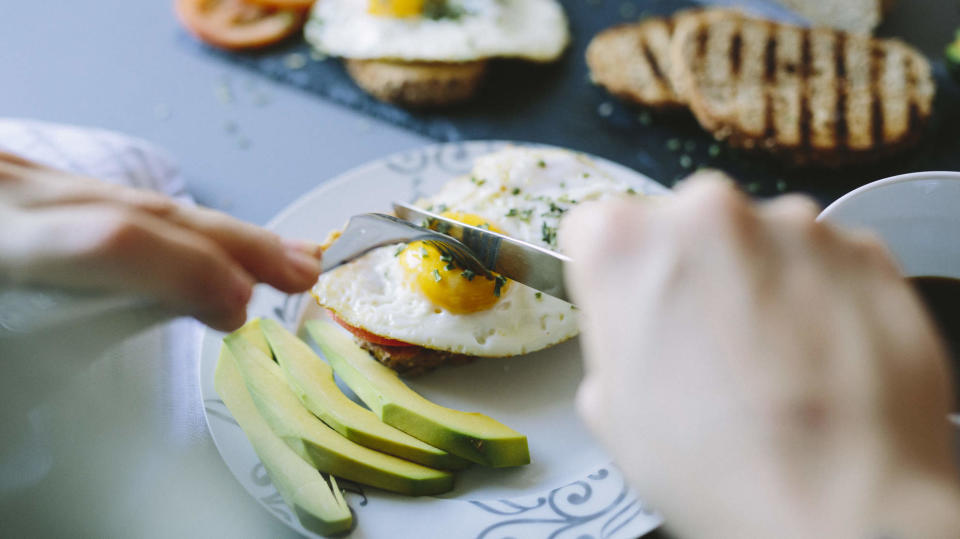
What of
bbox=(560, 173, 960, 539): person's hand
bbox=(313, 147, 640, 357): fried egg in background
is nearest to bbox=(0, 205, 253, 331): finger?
bbox=(560, 173, 960, 539): person's hand

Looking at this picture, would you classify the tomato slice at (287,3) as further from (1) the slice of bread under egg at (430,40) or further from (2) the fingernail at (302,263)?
(2) the fingernail at (302,263)

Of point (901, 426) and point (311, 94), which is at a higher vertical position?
point (901, 426)

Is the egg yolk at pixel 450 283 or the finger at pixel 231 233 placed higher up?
the finger at pixel 231 233

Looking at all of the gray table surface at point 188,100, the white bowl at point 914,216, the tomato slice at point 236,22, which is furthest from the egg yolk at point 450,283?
the tomato slice at point 236,22

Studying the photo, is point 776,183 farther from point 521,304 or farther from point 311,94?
point 311,94

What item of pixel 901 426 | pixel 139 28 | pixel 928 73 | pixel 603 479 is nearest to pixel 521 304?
pixel 603 479

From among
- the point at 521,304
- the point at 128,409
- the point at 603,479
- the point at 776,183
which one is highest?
the point at 776,183

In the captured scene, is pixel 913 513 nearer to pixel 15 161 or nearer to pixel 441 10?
pixel 15 161
